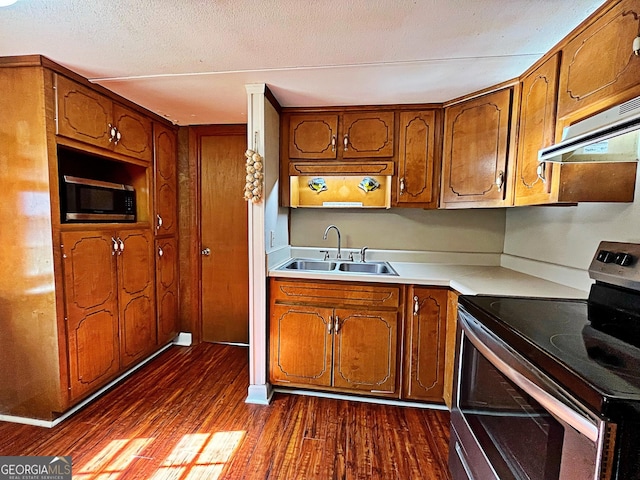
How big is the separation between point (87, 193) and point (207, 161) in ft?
3.63

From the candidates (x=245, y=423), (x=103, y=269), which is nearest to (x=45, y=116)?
(x=103, y=269)

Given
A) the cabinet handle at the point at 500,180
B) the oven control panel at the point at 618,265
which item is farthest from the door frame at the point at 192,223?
the oven control panel at the point at 618,265

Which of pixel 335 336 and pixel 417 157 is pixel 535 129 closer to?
pixel 417 157

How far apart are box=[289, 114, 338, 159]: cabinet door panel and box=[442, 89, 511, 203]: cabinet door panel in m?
0.83

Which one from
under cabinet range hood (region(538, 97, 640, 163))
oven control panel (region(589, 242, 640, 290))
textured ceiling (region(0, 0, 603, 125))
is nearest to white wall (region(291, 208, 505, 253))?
textured ceiling (region(0, 0, 603, 125))

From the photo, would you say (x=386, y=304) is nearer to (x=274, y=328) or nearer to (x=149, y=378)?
(x=274, y=328)

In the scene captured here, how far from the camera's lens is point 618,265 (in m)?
1.23

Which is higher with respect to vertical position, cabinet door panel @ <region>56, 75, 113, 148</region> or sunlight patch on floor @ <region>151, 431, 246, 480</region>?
cabinet door panel @ <region>56, 75, 113, 148</region>

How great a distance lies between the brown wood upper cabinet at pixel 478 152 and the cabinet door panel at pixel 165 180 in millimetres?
2347

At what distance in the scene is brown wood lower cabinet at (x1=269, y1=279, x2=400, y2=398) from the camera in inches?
79.6

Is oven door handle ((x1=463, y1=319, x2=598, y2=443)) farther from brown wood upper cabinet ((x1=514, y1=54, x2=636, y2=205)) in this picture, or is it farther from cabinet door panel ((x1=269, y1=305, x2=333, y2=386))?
cabinet door panel ((x1=269, y1=305, x2=333, y2=386))

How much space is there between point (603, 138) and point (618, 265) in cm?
62

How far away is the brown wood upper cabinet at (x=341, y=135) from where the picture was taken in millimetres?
2268

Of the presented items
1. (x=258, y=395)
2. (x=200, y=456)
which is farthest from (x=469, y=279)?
(x=200, y=456)
